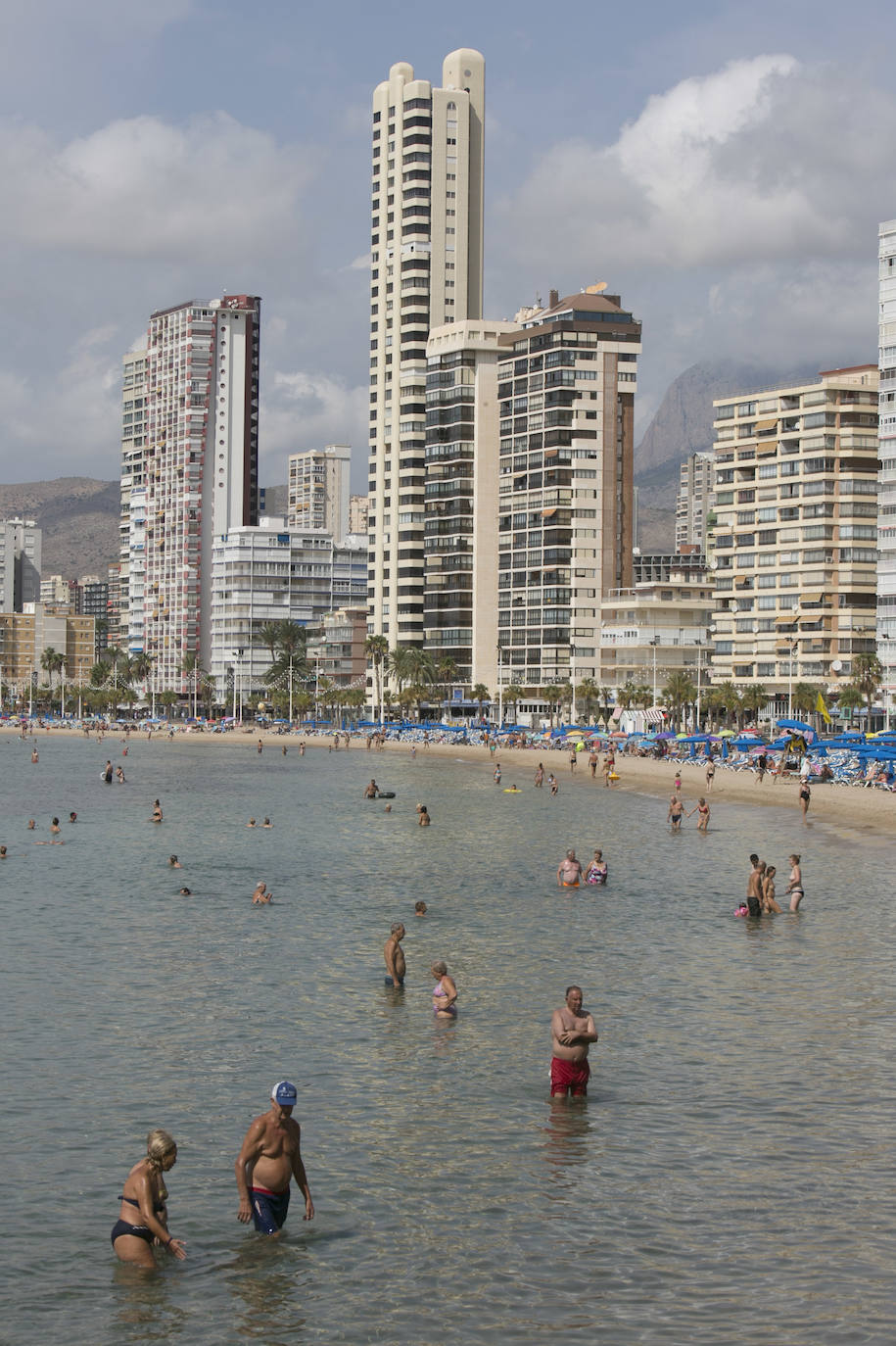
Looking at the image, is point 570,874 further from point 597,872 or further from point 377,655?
point 377,655

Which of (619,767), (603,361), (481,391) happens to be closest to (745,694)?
(619,767)

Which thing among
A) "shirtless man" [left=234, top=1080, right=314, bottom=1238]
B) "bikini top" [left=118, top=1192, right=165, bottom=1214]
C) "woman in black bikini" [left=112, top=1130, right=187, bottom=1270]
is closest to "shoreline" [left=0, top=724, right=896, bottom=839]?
"shirtless man" [left=234, top=1080, right=314, bottom=1238]

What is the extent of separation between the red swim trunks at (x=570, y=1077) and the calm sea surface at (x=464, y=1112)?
0.32 metres

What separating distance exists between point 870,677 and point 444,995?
10023cm

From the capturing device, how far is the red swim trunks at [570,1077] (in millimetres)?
21078

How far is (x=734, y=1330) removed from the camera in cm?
1399

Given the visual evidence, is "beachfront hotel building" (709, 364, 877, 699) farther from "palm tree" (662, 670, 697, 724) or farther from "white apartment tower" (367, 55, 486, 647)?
"white apartment tower" (367, 55, 486, 647)

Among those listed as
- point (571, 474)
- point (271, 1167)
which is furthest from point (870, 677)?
point (271, 1167)

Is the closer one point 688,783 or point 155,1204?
point 155,1204

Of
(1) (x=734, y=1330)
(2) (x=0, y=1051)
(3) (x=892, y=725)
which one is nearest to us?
(1) (x=734, y=1330)

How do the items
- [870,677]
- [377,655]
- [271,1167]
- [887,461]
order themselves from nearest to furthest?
[271,1167] → [870,677] → [887,461] → [377,655]

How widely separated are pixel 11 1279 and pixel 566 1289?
227 inches

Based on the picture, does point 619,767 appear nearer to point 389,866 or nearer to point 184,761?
point 184,761

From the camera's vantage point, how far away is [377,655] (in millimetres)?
184500
